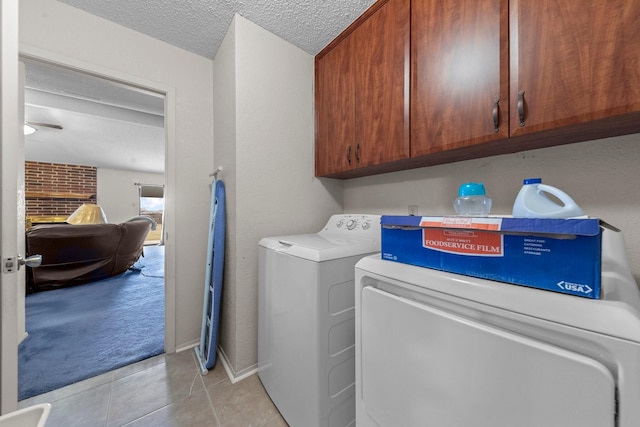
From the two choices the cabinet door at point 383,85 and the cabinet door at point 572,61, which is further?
the cabinet door at point 383,85

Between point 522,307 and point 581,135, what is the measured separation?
0.88m

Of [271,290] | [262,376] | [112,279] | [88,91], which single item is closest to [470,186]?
[271,290]

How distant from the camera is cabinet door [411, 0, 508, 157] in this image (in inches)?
36.4

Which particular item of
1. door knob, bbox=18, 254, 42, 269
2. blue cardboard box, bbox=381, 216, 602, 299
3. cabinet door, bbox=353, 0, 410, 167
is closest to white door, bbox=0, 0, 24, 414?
door knob, bbox=18, 254, 42, 269

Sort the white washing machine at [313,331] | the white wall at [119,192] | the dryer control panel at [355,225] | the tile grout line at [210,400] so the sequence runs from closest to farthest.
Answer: the white washing machine at [313,331]
the tile grout line at [210,400]
the dryer control panel at [355,225]
the white wall at [119,192]

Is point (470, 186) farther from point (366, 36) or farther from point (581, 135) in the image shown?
point (366, 36)

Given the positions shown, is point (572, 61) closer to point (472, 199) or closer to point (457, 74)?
point (457, 74)

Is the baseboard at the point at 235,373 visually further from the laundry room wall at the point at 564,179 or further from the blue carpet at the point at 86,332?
the laundry room wall at the point at 564,179

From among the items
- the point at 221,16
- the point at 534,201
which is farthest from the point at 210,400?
the point at 221,16

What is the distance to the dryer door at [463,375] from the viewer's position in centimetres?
42

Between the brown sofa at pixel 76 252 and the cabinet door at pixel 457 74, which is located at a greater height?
the cabinet door at pixel 457 74

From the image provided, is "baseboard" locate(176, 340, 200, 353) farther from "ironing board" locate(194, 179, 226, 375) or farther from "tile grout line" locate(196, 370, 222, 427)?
"tile grout line" locate(196, 370, 222, 427)

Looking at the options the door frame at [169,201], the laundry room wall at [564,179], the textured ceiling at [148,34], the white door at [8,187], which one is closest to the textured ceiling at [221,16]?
the textured ceiling at [148,34]

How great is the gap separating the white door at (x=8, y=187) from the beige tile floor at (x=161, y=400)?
0.55 meters
